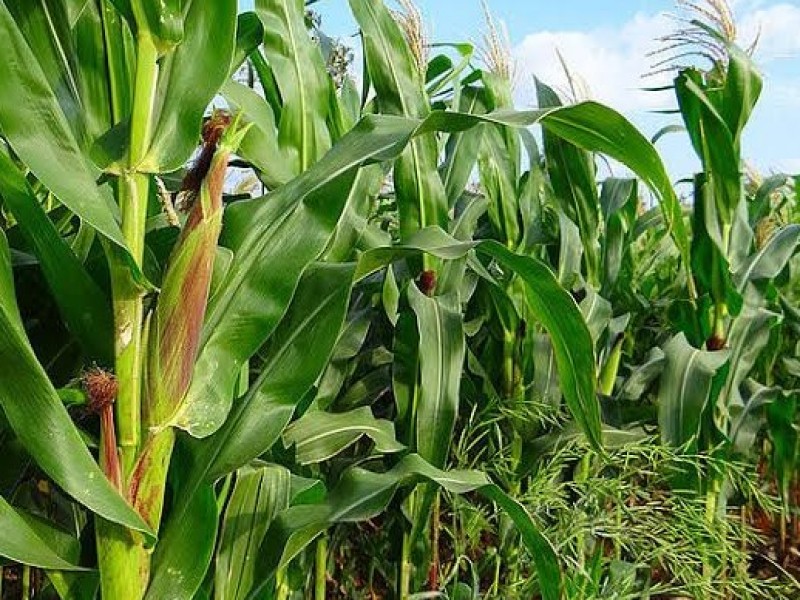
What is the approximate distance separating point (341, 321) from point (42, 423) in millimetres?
344

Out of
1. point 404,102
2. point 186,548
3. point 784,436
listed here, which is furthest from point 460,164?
point 784,436

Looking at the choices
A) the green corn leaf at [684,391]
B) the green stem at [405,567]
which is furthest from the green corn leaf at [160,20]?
the green corn leaf at [684,391]

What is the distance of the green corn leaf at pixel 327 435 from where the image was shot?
1452 mm

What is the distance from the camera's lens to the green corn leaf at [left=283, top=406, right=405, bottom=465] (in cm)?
145

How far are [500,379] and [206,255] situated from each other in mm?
1183

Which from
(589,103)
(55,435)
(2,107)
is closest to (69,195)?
(2,107)

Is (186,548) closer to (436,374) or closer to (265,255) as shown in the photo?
(265,255)

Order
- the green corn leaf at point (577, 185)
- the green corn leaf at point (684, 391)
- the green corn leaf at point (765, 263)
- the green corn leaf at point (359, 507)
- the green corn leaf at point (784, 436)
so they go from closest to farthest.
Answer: the green corn leaf at point (359, 507) → the green corn leaf at point (684, 391) → the green corn leaf at point (577, 185) → the green corn leaf at point (765, 263) → the green corn leaf at point (784, 436)

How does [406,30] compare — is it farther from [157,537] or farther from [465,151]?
[157,537]

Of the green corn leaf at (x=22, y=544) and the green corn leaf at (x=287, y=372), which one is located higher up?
the green corn leaf at (x=287, y=372)

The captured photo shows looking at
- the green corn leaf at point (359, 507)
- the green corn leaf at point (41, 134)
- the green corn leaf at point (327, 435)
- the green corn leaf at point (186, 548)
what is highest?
the green corn leaf at point (41, 134)

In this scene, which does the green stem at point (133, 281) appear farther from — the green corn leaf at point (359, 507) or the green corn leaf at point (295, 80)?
the green corn leaf at point (295, 80)

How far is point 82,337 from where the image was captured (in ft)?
3.48

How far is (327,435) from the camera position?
1470 millimetres
